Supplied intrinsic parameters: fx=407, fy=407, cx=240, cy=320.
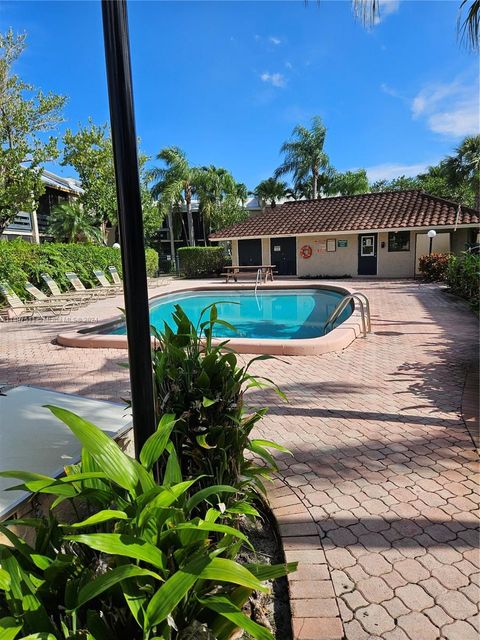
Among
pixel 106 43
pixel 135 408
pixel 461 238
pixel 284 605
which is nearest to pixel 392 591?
pixel 284 605

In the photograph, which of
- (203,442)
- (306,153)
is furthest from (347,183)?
(203,442)

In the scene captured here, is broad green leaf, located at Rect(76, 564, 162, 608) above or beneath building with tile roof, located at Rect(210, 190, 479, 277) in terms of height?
beneath

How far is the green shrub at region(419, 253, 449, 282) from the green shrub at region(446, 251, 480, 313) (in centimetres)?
322

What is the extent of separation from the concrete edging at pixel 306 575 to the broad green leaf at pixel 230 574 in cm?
75

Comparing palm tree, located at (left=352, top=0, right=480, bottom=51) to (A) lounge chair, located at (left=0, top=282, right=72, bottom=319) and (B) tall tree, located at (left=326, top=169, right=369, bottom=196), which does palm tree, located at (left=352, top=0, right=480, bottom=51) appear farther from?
(B) tall tree, located at (left=326, top=169, right=369, bottom=196)

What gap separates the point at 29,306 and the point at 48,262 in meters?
3.85

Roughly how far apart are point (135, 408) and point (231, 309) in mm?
14164

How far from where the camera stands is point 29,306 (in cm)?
1142

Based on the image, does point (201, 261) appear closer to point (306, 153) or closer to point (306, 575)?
point (306, 153)

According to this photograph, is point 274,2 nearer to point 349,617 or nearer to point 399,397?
point 399,397

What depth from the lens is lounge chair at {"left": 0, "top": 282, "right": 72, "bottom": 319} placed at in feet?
37.6

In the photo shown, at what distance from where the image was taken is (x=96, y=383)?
229 inches

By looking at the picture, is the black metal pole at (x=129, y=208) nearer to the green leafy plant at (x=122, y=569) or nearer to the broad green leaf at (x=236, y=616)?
the green leafy plant at (x=122, y=569)

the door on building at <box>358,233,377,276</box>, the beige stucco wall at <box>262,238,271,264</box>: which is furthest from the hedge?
the door on building at <box>358,233,377,276</box>
